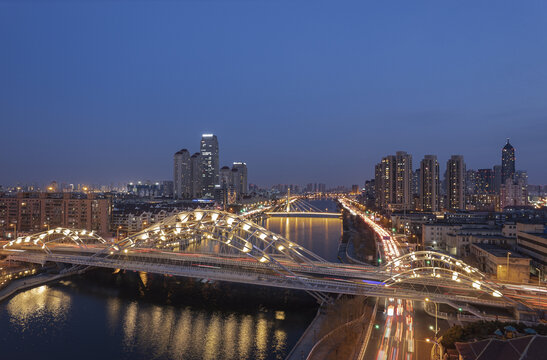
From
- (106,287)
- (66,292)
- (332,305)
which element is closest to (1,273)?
(66,292)

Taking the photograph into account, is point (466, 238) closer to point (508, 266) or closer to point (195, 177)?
point (508, 266)

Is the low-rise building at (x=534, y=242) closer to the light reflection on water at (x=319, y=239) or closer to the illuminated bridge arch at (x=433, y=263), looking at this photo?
the illuminated bridge arch at (x=433, y=263)

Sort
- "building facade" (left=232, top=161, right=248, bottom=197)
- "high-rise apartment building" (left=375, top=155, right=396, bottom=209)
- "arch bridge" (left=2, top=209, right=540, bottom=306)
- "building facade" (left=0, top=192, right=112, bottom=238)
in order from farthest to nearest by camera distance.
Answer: "building facade" (left=232, top=161, right=248, bottom=197) < "high-rise apartment building" (left=375, top=155, right=396, bottom=209) < "building facade" (left=0, top=192, right=112, bottom=238) < "arch bridge" (left=2, top=209, right=540, bottom=306)

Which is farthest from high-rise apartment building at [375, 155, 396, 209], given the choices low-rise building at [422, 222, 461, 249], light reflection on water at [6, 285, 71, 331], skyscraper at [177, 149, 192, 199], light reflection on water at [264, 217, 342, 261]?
light reflection on water at [6, 285, 71, 331]

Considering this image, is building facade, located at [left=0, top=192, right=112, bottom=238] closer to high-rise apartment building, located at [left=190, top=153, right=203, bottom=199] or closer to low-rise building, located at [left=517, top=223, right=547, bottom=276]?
low-rise building, located at [left=517, top=223, right=547, bottom=276]

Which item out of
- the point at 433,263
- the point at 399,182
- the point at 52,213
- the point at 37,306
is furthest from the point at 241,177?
the point at 37,306
